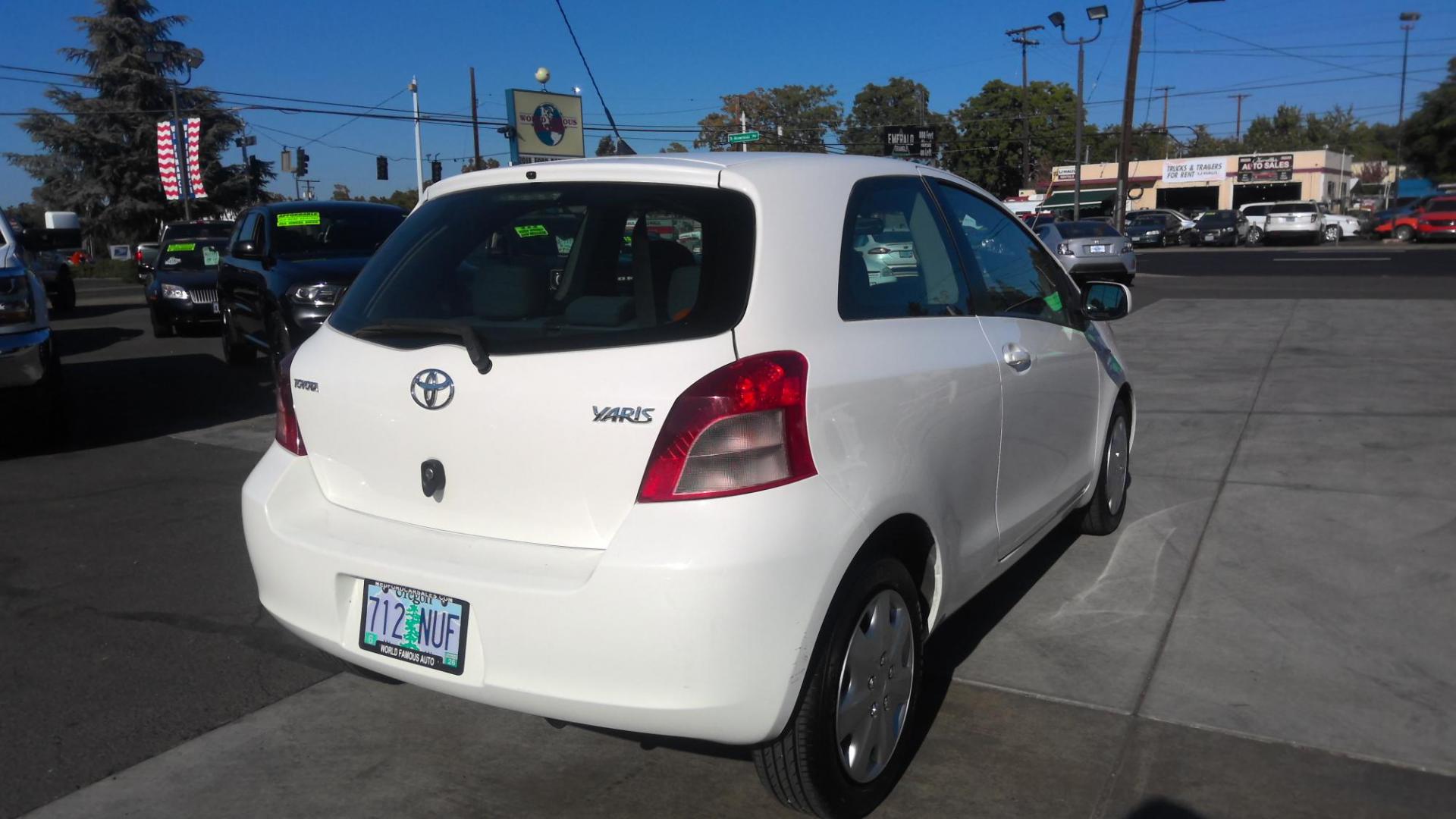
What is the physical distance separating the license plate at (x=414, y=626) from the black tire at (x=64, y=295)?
76.3 ft

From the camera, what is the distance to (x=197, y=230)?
24219 mm

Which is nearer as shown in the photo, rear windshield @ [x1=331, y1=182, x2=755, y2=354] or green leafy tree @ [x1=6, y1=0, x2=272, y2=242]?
rear windshield @ [x1=331, y1=182, x2=755, y2=354]

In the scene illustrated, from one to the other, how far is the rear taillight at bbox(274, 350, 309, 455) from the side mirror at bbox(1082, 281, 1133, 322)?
3215 mm

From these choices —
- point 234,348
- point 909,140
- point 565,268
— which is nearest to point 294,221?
point 234,348

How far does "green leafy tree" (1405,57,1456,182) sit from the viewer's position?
55344mm

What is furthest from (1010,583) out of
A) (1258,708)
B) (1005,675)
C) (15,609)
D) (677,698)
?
(15,609)

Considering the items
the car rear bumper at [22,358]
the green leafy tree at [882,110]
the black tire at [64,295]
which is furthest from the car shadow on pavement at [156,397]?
the green leafy tree at [882,110]

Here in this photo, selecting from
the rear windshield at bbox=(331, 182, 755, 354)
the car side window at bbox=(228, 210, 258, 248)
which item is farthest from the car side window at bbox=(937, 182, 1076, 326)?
the car side window at bbox=(228, 210, 258, 248)

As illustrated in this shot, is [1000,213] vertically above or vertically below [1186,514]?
above

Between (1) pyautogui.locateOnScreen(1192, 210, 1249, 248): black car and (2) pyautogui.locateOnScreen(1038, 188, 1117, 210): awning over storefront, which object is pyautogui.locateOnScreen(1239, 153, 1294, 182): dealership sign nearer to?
(2) pyautogui.locateOnScreen(1038, 188, 1117, 210): awning over storefront

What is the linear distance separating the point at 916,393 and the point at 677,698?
1093 millimetres

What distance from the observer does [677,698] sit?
8.45 feet

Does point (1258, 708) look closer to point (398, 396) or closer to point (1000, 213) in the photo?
point (1000, 213)

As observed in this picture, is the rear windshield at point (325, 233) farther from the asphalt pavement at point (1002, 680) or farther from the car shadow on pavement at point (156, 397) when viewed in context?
the asphalt pavement at point (1002, 680)
